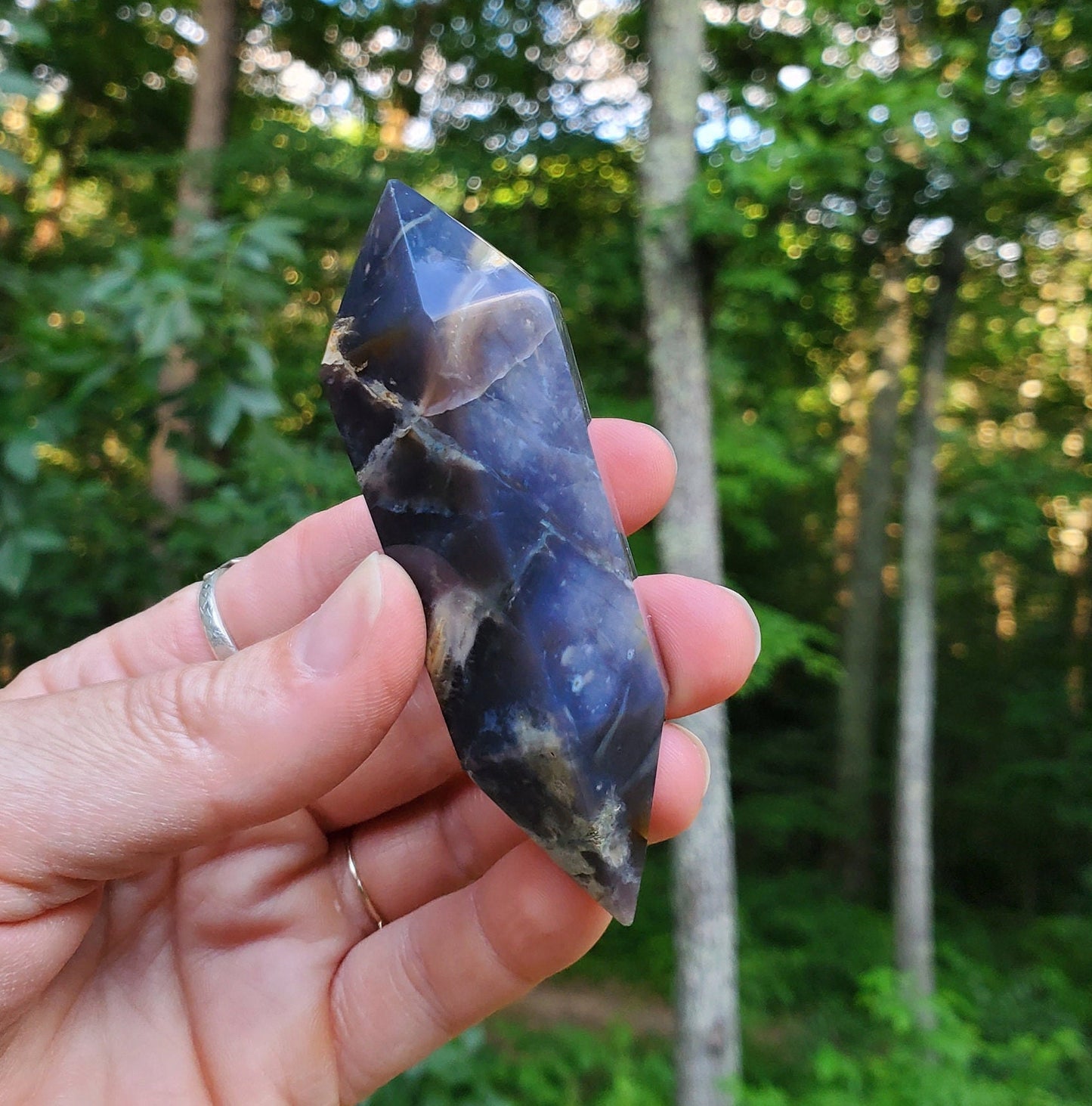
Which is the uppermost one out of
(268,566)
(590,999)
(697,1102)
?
(268,566)

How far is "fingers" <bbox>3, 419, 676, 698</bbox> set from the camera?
162 cm

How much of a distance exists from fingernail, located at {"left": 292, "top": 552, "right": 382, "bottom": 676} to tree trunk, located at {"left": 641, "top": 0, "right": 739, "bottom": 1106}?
8.68 ft

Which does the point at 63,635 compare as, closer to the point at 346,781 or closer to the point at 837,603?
the point at 346,781

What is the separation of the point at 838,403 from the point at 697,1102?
8486 millimetres

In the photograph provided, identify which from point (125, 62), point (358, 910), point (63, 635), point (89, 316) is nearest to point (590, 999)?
point (63, 635)

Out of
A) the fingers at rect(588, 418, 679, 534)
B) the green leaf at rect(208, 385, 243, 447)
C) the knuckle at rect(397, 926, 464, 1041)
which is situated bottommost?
the knuckle at rect(397, 926, 464, 1041)

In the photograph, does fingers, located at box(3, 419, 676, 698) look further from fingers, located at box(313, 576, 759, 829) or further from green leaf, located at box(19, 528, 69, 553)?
Result: green leaf, located at box(19, 528, 69, 553)

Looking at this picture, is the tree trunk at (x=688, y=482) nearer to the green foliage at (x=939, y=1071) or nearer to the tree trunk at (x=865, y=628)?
the green foliage at (x=939, y=1071)

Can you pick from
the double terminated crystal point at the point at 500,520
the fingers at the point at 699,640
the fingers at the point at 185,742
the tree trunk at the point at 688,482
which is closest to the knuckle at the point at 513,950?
the double terminated crystal point at the point at 500,520

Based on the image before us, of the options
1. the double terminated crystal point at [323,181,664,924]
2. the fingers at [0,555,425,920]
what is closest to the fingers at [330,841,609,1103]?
the double terminated crystal point at [323,181,664,924]

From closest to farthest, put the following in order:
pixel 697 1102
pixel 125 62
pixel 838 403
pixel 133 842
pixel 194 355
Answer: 1. pixel 133 842
2. pixel 194 355
3. pixel 697 1102
4. pixel 125 62
5. pixel 838 403

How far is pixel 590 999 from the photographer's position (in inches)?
256

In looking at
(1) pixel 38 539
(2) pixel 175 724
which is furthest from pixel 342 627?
(1) pixel 38 539

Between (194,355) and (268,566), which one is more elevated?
(194,355)
